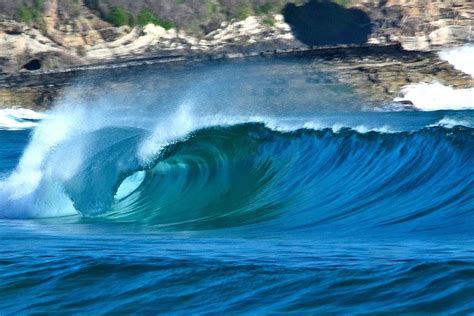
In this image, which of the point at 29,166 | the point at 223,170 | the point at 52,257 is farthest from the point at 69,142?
the point at 52,257

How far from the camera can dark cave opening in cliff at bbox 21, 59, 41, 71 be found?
1268 inches

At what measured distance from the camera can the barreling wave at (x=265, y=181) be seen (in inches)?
353

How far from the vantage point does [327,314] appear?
17.2 ft

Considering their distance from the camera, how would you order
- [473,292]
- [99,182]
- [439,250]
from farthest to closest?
[99,182] < [439,250] < [473,292]

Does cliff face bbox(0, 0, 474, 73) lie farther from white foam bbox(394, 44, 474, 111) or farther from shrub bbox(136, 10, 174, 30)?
white foam bbox(394, 44, 474, 111)

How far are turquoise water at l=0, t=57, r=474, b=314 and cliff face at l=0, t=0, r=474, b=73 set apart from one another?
18.5m

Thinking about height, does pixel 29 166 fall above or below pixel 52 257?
below

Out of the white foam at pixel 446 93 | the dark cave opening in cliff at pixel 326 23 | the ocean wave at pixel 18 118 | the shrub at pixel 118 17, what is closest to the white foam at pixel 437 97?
the white foam at pixel 446 93

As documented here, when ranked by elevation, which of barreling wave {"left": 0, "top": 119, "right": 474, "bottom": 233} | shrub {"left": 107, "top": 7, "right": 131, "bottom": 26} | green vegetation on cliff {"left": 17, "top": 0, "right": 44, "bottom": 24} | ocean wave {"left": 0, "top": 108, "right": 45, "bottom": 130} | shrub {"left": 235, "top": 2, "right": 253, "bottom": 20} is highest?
barreling wave {"left": 0, "top": 119, "right": 474, "bottom": 233}

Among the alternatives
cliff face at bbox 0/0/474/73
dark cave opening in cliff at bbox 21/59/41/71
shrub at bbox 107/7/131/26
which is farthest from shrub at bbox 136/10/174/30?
dark cave opening in cliff at bbox 21/59/41/71

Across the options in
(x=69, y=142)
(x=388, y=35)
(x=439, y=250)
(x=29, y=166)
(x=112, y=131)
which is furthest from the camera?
(x=388, y=35)

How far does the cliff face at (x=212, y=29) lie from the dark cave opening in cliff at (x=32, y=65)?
0.34 ft

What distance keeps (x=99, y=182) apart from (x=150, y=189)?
605 millimetres

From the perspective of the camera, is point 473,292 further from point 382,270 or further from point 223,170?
point 223,170
